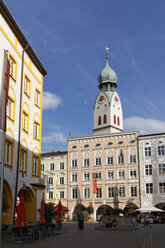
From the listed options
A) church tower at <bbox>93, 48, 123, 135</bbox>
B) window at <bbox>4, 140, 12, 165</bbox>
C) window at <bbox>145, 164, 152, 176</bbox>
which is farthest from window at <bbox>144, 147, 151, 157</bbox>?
window at <bbox>4, 140, 12, 165</bbox>

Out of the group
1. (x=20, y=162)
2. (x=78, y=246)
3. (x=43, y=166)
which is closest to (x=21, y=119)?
(x=20, y=162)

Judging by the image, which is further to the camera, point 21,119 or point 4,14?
point 21,119

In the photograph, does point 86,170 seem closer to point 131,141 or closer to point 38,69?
point 131,141

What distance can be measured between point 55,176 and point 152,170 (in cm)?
1798

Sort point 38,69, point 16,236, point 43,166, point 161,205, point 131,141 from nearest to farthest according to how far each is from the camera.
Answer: point 16,236 → point 38,69 → point 161,205 → point 131,141 → point 43,166

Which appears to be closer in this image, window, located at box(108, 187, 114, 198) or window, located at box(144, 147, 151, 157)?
window, located at box(144, 147, 151, 157)

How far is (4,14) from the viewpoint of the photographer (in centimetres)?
2180

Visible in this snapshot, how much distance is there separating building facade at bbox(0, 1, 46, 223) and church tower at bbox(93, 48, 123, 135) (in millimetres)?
41297

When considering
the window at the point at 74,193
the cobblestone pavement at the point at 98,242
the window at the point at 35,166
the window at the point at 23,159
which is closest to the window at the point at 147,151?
the window at the point at 74,193

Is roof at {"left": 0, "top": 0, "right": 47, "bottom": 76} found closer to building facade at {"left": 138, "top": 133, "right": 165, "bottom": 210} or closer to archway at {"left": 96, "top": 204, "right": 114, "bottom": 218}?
building facade at {"left": 138, "top": 133, "right": 165, "bottom": 210}

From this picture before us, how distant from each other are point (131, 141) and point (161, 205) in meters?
11.5

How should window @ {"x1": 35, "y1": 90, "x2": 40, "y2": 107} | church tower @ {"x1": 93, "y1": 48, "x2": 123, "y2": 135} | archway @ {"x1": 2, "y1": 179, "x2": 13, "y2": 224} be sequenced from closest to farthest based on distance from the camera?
archway @ {"x1": 2, "y1": 179, "x2": 13, "y2": 224}, window @ {"x1": 35, "y1": 90, "x2": 40, "y2": 107}, church tower @ {"x1": 93, "y1": 48, "x2": 123, "y2": 135}

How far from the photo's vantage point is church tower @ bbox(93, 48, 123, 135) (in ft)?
229

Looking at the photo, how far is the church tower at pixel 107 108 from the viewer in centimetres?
6969
